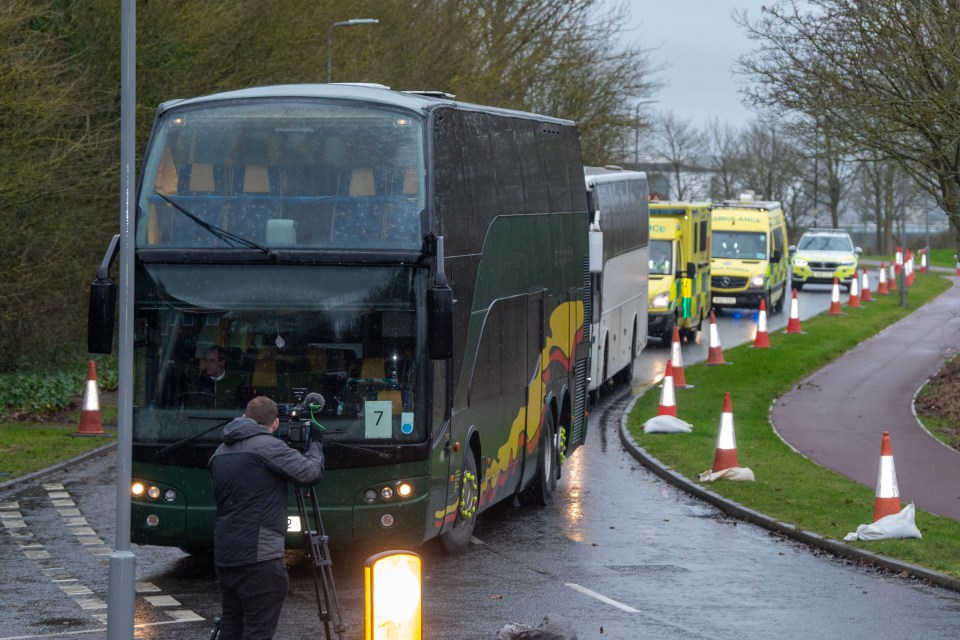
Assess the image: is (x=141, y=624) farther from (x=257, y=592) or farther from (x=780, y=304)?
(x=780, y=304)

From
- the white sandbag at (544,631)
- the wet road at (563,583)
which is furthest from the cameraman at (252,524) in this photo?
the wet road at (563,583)

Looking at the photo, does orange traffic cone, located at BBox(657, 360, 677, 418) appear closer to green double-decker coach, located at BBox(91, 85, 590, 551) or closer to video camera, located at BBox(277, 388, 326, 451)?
green double-decker coach, located at BBox(91, 85, 590, 551)

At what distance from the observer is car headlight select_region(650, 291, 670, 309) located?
113ft

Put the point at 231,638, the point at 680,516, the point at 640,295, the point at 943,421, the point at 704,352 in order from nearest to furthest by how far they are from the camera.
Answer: the point at 231,638 → the point at 680,516 → the point at 943,421 → the point at 640,295 → the point at 704,352

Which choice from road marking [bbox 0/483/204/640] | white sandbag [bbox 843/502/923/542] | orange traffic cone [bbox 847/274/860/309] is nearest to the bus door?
white sandbag [bbox 843/502/923/542]

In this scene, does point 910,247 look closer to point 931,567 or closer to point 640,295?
point 640,295

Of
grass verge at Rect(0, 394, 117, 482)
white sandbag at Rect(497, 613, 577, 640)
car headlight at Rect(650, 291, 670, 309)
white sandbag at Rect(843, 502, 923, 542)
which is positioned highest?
car headlight at Rect(650, 291, 670, 309)

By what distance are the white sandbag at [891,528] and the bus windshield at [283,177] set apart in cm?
519

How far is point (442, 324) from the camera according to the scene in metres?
11.8

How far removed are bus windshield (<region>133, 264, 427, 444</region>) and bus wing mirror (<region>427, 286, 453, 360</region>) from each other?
331mm

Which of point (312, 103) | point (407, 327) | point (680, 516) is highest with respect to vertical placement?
point (312, 103)

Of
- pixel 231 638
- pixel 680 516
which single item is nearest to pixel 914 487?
pixel 680 516

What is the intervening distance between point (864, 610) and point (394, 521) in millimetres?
3565

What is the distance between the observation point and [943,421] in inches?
928
